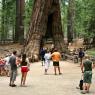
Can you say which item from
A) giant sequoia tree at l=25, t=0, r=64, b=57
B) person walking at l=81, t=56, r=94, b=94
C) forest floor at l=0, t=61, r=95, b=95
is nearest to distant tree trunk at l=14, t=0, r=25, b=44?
giant sequoia tree at l=25, t=0, r=64, b=57

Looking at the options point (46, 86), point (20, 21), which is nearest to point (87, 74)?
point (46, 86)

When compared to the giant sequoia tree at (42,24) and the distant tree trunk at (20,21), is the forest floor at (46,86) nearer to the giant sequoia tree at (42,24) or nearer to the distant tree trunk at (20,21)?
the giant sequoia tree at (42,24)

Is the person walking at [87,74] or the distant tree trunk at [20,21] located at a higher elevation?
the distant tree trunk at [20,21]

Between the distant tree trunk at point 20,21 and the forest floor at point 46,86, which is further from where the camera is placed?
the distant tree trunk at point 20,21

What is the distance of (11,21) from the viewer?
3093 inches

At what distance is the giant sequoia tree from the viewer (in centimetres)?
4016

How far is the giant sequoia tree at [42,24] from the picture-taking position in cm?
4016

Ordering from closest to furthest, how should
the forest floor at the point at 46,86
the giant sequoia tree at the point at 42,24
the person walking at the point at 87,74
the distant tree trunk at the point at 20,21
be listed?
the person walking at the point at 87,74
the forest floor at the point at 46,86
the giant sequoia tree at the point at 42,24
the distant tree trunk at the point at 20,21

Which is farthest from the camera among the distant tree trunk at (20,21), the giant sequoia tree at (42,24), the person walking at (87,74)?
the distant tree trunk at (20,21)

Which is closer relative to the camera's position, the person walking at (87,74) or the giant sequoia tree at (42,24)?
the person walking at (87,74)

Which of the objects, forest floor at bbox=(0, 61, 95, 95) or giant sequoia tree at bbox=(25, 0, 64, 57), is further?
giant sequoia tree at bbox=(25, 0, 64, 57)

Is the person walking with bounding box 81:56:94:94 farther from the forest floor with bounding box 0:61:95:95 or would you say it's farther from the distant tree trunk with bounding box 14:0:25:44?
the distant tree trunk with bounding box 14:0:25:44

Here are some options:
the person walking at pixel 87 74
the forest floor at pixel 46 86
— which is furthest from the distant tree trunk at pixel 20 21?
the person walking at pixel 87 74

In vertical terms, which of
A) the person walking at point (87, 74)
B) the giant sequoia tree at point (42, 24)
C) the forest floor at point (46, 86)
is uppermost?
the giant sequoia tree at point (42, 24)
